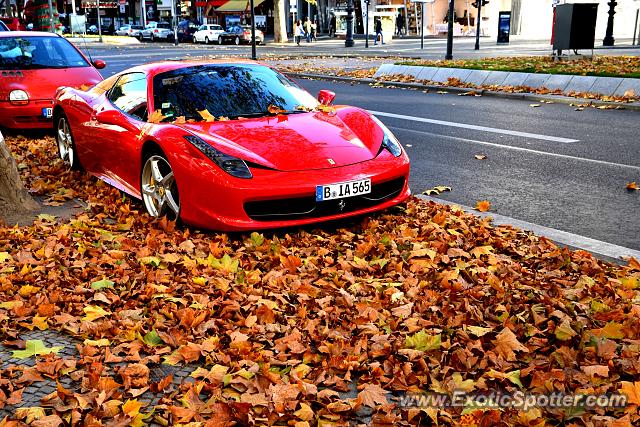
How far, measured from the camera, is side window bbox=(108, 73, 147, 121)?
6309 millimetres

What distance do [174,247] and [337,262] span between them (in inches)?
49.2

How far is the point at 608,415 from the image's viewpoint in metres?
2.96

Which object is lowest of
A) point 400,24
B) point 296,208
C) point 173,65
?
point 296,208

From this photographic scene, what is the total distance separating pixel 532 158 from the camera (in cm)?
871

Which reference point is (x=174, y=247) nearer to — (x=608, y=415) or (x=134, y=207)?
(x=134, y=207)

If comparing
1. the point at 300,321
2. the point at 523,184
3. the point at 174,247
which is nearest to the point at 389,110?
the point at 523,184

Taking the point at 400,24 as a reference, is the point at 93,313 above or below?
below

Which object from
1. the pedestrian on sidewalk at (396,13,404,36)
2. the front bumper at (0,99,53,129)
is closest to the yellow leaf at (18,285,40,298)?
the front bumper at (0,99,53,129)

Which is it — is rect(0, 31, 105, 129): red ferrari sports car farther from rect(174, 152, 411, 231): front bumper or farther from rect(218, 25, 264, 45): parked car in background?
rect(218, 25, 264, 45): parked car in background

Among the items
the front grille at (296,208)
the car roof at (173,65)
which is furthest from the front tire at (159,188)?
the car roof at (173,65)

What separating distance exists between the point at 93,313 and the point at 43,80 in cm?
766

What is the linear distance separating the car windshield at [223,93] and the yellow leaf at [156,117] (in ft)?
0.10

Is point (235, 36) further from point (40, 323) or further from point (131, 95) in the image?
point (40, 323)
